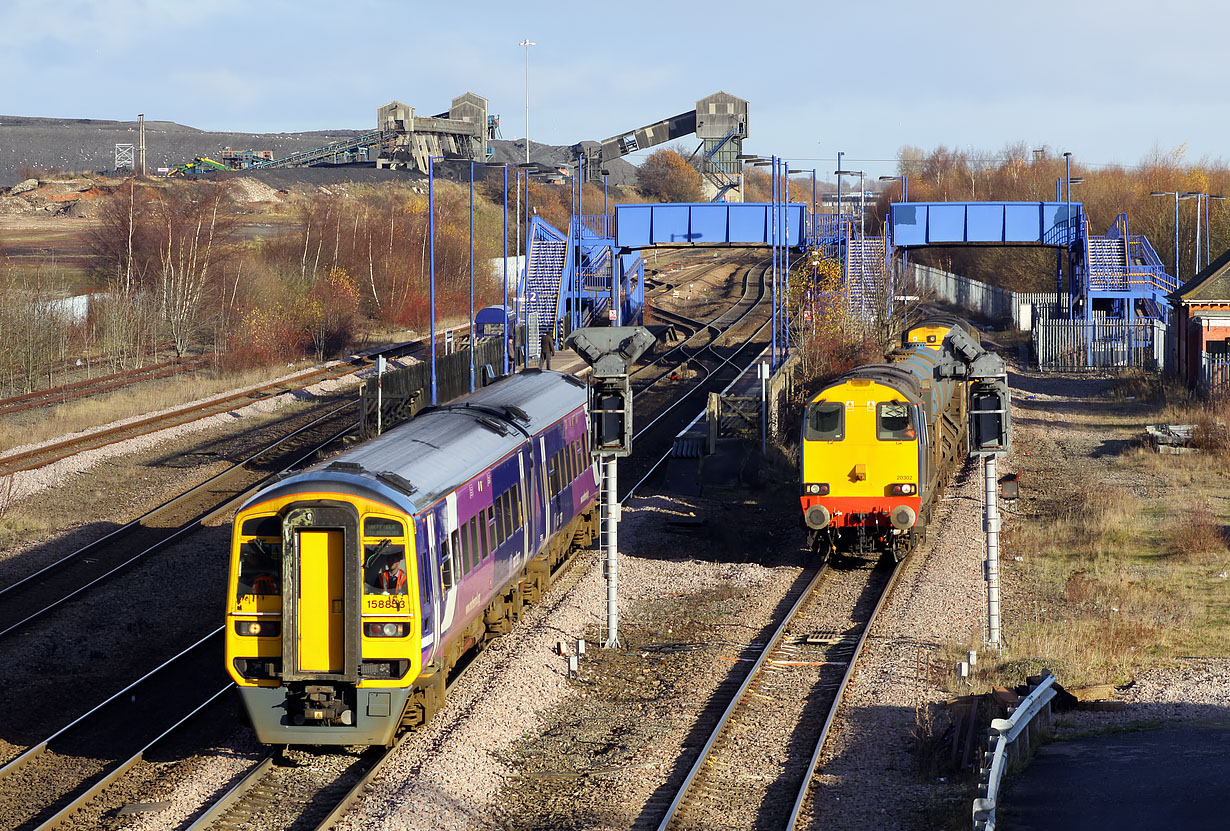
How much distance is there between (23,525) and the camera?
2345 centimetres

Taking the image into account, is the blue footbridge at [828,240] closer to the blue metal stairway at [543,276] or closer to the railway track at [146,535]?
the blue metal stairway at [543,276]

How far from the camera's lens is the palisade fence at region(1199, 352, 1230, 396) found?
36.5m

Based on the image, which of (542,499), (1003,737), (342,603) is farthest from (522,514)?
(1003,737)

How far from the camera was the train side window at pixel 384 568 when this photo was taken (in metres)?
12.0

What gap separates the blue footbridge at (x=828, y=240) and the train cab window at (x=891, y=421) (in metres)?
26.4

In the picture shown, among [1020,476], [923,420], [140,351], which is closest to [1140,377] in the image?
[1020,476]

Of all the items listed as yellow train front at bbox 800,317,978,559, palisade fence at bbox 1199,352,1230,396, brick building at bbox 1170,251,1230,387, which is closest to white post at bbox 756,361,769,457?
yellow train front at bbox 800,317,978,559

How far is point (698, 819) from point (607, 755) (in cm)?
192

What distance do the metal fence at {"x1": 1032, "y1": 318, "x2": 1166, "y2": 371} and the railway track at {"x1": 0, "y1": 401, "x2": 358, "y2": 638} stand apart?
3090 cm

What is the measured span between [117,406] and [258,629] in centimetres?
2764

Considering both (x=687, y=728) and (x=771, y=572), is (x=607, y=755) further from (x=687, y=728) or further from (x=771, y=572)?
(x=771, y=572)

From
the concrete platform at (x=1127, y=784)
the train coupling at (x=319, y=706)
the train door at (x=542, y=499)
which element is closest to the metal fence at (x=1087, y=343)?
the train door at (x=542, y=499)

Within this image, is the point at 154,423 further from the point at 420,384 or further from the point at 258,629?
the point at 258,629

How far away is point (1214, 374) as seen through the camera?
122 ft
